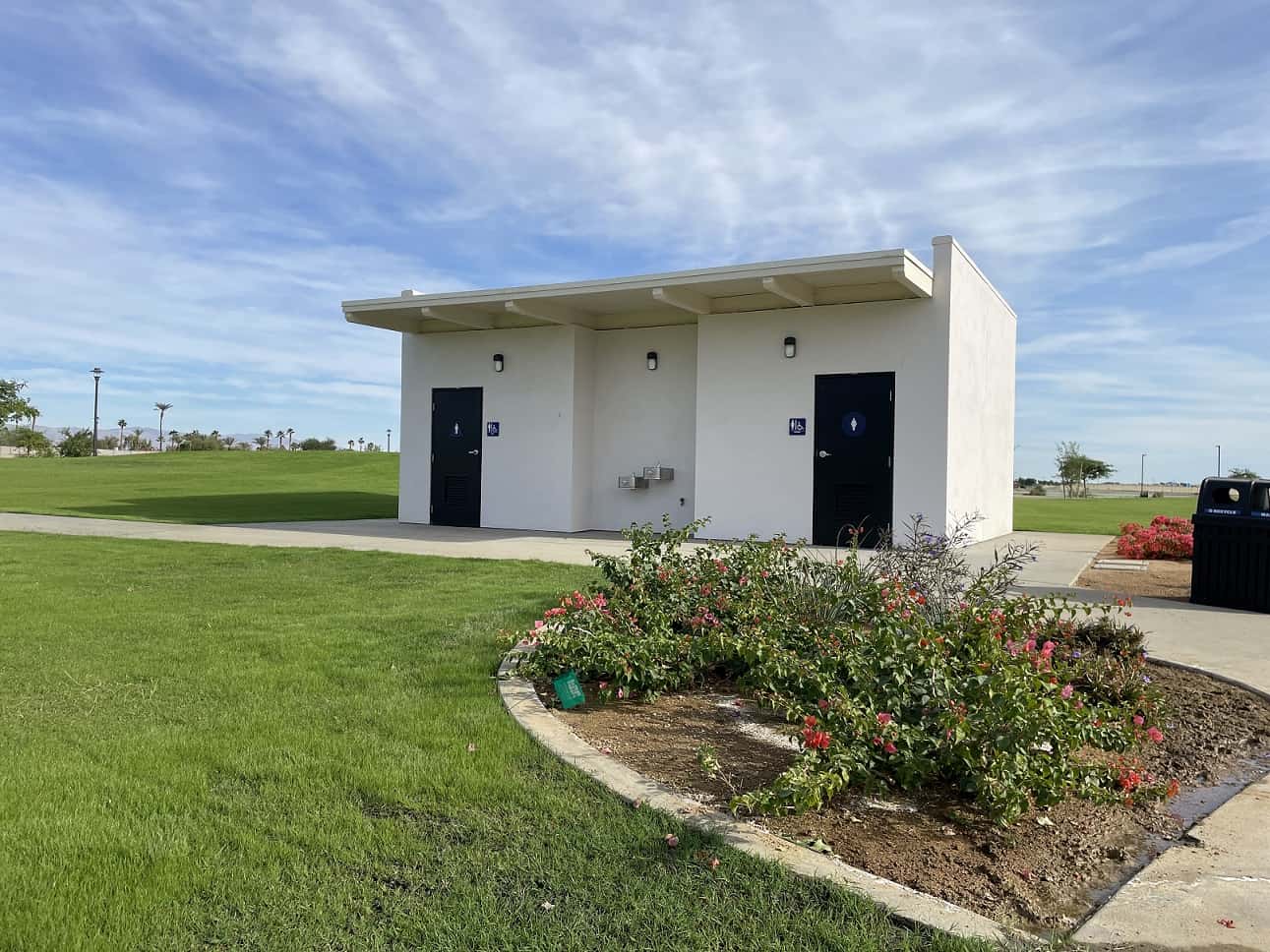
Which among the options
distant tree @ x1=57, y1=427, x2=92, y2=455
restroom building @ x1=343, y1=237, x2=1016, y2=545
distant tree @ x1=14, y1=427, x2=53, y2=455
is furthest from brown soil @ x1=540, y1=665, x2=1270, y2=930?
distant tree @ x1=14, y1=427, x2=53, y2=455

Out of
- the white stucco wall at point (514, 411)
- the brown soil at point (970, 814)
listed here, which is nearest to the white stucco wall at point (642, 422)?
the white stucco wall at point (514, 411)

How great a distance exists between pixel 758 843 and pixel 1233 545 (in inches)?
289

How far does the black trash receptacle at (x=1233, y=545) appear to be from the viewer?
779cm

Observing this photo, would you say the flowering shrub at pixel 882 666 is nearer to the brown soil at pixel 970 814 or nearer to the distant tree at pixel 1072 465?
the brown soil at pixel 970 814

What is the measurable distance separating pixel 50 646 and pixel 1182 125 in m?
15.0

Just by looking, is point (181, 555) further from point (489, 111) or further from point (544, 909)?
point (544, 909)

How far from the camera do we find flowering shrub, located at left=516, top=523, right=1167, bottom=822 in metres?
3.01

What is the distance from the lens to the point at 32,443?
58094 millimetres

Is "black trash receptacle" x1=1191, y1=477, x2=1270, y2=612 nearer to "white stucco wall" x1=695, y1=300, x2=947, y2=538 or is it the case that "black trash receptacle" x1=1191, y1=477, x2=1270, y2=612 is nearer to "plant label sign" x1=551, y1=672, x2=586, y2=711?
"white stucco wall" x1=695, y1=300, x2=947, y2=538

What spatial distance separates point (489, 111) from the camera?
12.2m

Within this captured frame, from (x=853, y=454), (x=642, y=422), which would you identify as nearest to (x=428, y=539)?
(x=642, y=422)

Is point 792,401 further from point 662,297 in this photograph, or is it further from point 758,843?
point 758,843

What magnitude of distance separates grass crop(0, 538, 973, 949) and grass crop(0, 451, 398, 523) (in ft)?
42.7

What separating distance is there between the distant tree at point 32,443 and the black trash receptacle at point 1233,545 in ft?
217
